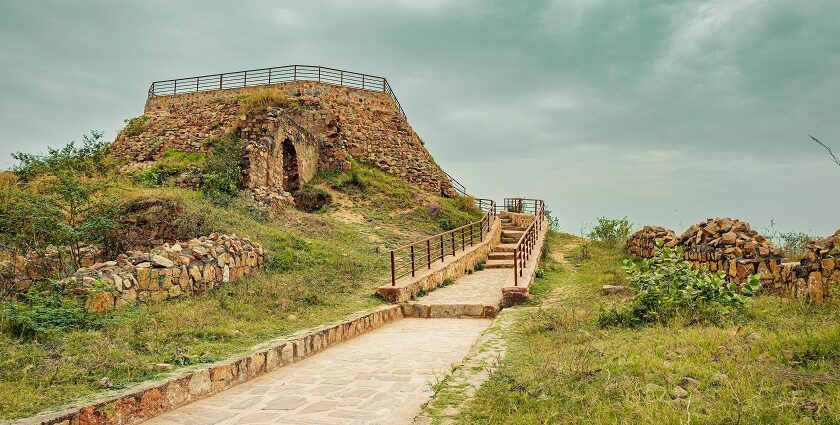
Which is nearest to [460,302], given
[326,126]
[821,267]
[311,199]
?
[821,267]

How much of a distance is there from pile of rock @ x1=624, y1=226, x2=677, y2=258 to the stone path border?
9388mm

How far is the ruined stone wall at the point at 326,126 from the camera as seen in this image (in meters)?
24.5

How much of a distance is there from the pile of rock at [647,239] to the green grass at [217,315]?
24.2 feet

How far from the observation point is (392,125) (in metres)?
28.7

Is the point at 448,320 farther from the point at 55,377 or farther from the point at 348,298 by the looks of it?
the point at 55,377

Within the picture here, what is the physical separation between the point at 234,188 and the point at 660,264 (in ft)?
45.0

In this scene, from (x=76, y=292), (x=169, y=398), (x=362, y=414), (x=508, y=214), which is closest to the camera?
(x=362, y=414)

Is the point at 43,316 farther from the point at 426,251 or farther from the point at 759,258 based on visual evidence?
the point at 426,251

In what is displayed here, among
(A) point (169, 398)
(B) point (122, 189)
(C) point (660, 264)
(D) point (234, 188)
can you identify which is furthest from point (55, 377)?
(D) point (234, 188)

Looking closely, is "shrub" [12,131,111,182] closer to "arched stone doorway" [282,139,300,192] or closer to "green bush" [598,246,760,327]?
"arched stone doorway" [282,139,300,192]

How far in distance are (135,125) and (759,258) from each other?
27.0 meters

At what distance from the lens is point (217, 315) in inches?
286

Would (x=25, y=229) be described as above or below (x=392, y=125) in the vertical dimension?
below

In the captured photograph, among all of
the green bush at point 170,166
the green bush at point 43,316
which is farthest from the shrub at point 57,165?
the green bush at point 43,316
